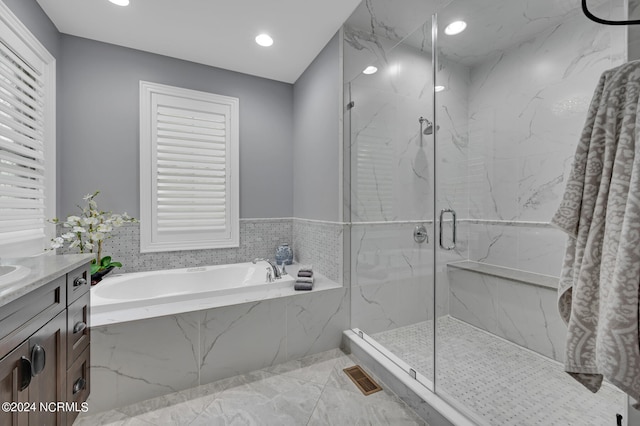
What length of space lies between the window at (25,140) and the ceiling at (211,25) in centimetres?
44

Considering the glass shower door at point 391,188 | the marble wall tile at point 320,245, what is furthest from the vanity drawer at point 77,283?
the glass shower door at point 391,188

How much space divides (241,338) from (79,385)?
0.85 m

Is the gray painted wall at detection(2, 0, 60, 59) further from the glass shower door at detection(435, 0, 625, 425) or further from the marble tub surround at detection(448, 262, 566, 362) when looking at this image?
the marble tub surround at detection(448, 262, 566, 362)

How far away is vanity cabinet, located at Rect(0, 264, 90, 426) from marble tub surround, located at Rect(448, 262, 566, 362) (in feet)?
7.20

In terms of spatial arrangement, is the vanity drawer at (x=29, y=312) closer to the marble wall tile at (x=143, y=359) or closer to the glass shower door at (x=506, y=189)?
the marble wall tile at (x=143, y=359)

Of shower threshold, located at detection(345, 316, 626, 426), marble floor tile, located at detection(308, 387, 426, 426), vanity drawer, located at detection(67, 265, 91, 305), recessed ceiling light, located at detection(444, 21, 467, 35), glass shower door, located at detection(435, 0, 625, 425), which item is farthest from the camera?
recessed ceiling light, located at detection(444, 21, 467, 35)

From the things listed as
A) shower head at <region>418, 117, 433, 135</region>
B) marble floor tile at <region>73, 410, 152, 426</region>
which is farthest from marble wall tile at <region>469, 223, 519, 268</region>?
marble floor tile at <region>73, 410, 152, 426</region>

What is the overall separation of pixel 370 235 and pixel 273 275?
0.94 m

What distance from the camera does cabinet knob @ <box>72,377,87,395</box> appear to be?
1.27 metres

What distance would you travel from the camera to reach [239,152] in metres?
Result: 2.97

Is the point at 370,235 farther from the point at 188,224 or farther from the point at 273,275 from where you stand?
the point at 188,224

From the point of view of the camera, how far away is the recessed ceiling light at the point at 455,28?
1874mm

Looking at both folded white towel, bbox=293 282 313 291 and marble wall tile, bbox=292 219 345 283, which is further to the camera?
marble wall tile, bbox=292 219 345 283

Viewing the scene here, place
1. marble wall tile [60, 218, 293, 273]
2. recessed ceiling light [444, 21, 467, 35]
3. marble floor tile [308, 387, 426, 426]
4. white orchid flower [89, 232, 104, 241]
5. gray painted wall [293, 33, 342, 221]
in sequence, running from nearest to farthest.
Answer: marble floor tile [308, 387, 426, 426], recessed ceiling light [444, 21, 467, 35], white orchid flower [89, 232, 104, 241], gray painted wall [293, 33, 342, 221], marble wall tile [60, 218, 293, 273]
